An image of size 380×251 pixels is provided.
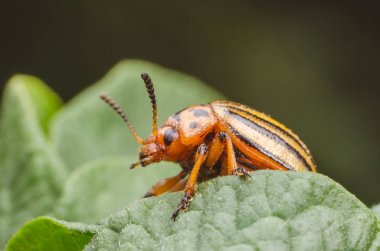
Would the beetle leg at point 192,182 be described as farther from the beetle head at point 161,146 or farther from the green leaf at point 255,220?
the beetle head at point 161,146

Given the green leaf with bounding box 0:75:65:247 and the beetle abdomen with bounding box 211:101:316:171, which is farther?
the green leaf with bounding box 0:75:65:247

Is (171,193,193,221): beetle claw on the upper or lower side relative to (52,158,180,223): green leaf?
upper

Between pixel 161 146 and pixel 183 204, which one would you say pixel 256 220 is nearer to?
pixel 183 204

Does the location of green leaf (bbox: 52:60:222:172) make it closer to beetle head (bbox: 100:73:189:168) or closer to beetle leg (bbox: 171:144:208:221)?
beetle head (bbox: 100:73:189:168)

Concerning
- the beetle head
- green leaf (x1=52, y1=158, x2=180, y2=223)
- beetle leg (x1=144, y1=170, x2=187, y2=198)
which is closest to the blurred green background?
green leaf (x1=52, y1=158, x2=180, y2=223)

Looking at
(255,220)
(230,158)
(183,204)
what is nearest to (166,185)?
(230,158)

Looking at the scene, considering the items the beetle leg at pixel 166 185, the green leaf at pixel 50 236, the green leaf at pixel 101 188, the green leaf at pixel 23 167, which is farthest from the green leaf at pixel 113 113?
the green leaf at pixel 50 236
